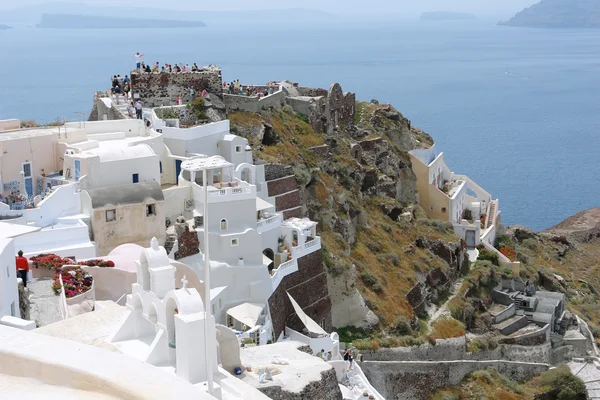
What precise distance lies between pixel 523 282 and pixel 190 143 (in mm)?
22025

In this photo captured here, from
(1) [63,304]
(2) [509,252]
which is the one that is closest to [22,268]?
(1) [63,304]

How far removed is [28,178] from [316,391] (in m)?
15.6

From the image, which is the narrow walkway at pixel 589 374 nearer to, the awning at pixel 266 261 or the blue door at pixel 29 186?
the awning at pixel 266 261

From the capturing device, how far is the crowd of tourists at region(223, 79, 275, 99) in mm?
47606

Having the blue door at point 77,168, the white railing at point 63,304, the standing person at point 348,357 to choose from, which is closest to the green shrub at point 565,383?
the standing person at point 348,357

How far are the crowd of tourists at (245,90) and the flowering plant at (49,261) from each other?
20.5 meters

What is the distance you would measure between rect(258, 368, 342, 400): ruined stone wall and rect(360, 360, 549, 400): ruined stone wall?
34.9 ft

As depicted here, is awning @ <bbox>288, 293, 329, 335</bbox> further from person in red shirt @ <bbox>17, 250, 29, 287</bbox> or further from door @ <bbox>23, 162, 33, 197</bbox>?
person in red shirt @ <bbox>17, 250, 29, 287</bbox>

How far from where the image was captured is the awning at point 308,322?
33741 millimetres

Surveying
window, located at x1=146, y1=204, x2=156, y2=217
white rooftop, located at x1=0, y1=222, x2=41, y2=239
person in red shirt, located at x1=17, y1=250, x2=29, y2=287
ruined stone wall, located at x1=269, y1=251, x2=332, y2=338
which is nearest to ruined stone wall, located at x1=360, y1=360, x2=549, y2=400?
ruined stone wall, located at x1=269, y1=251, x2=332, y2=338

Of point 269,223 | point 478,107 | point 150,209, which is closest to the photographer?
point 150,209

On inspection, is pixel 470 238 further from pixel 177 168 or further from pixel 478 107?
pixel 478 107

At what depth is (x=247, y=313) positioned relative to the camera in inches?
1237

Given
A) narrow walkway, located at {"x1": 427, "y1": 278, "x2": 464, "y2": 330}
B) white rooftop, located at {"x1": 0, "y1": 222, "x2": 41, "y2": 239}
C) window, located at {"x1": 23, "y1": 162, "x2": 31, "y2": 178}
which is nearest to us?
white rooftop, located at {"x1": 0, "y1": 222, "x2": 41, "y2": 239}
